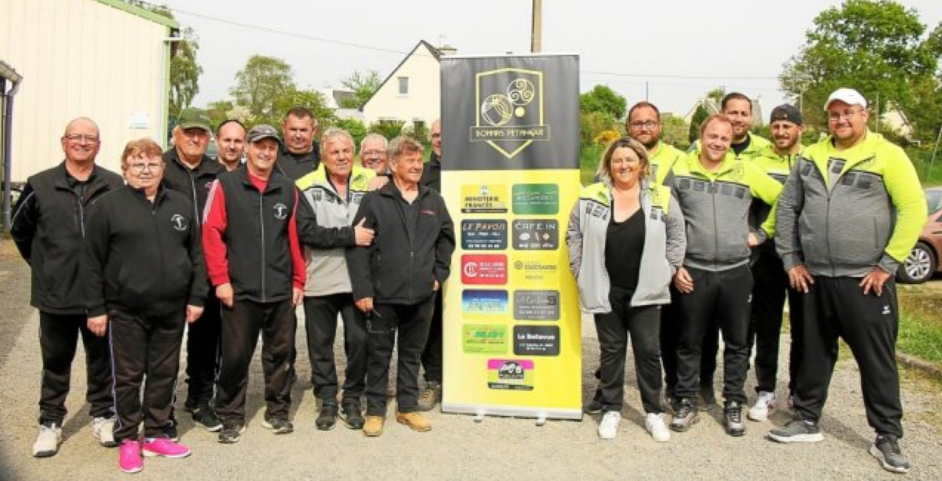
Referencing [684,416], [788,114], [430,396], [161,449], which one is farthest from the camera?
[430,396]

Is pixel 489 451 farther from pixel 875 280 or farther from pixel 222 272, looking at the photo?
pixel 875 280

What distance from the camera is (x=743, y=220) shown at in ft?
16.8

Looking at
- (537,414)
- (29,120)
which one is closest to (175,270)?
(537,414)

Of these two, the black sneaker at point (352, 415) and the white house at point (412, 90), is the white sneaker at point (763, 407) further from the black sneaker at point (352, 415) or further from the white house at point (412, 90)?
the white house at point (412, 90)

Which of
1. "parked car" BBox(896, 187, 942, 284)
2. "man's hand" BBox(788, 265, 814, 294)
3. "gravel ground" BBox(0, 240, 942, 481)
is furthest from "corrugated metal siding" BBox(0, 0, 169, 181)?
"man's hand" BBox(788, 265, 814, 294)

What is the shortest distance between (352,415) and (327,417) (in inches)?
6.4

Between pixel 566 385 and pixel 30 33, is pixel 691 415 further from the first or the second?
pixel 30 33

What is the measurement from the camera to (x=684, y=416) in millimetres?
5184

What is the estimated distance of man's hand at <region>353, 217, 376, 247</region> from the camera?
5.01 metres

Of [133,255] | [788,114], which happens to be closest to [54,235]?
[133,255]

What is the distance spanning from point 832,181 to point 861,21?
6772cm

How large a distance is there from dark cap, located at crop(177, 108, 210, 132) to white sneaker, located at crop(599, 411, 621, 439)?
3149 millimetres

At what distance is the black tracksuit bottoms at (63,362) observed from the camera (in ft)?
15.2

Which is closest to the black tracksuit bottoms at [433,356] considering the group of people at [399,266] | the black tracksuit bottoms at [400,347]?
the group of people at [399,266]
